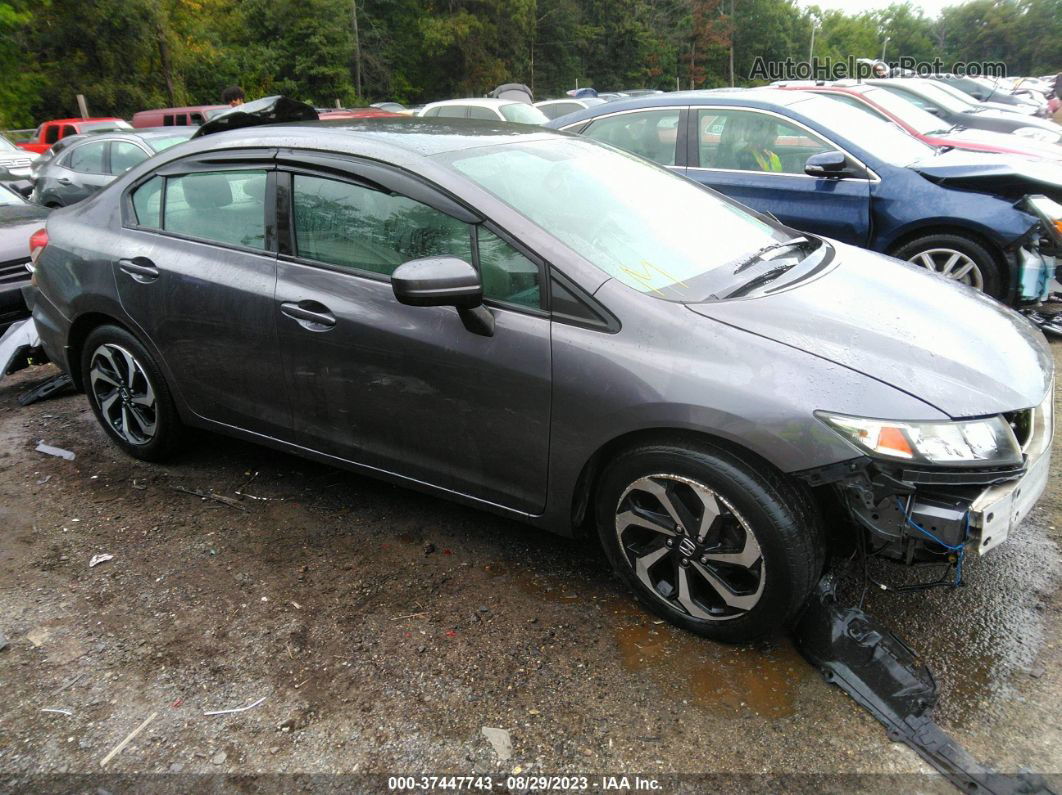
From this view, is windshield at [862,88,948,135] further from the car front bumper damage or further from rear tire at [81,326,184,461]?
rear tire at [81,326,184,461]

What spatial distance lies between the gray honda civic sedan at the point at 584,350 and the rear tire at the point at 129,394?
0.04 metres

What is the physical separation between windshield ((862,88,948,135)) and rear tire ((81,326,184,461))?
24.1 ft

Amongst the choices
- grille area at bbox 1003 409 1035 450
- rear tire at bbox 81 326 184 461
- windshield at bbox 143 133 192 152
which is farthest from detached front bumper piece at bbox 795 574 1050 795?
windshield at bbox 143 133 192 152

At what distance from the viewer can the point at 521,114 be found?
1324 cm

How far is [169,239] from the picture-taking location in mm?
3479

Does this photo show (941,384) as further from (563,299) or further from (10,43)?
(10,43)

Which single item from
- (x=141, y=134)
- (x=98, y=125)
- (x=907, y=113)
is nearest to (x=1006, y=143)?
(x=907, y=113)

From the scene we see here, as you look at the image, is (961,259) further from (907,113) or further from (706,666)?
(706,666)

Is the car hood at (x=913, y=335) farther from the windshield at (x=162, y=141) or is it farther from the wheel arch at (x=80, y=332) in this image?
the windshield at (x=162, y=141)

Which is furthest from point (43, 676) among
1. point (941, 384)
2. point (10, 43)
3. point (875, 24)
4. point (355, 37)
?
point (875, 24)

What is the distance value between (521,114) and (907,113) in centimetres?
678

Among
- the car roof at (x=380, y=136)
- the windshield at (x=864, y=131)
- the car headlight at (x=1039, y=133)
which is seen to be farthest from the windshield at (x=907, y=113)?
the car roof at (x=380, y=136)

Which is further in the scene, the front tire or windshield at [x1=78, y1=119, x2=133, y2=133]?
windshield at [x1=78, y1=119, x2=133, y2=133]

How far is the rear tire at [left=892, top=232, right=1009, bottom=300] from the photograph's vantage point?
5.12 meters
